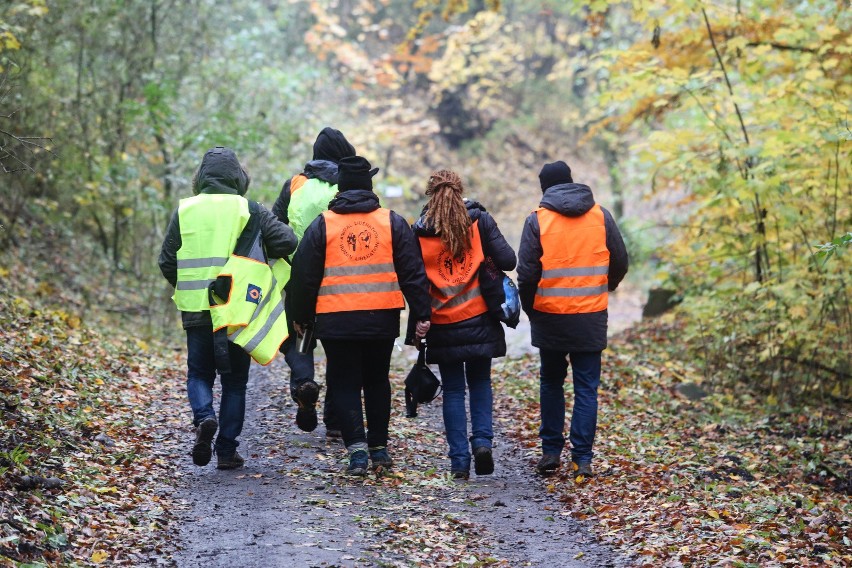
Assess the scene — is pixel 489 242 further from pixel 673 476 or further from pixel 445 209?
pixel 673 476

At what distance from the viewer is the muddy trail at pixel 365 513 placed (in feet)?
15.6

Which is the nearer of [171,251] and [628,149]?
[171,251]

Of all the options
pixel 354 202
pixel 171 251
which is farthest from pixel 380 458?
pixel 171 251

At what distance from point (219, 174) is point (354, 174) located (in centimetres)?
93

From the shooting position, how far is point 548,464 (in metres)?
6.67

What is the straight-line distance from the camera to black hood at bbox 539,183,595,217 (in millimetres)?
6445

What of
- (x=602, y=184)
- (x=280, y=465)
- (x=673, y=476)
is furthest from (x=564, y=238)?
(x=602, y=184)

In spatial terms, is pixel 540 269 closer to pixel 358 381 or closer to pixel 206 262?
pixel 358 381

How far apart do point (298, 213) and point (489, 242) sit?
1641 millimetres

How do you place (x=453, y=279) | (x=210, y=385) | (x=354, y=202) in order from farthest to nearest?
1. (x=453, y=279)
2. (x=210, y=385)
3. (x=354, y=202)

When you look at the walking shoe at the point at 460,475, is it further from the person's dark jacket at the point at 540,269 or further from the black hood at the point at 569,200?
the black hood at the point at 569,200

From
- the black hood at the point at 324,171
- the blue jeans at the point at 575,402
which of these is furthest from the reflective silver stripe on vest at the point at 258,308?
the blue jeans at the point at 575,402

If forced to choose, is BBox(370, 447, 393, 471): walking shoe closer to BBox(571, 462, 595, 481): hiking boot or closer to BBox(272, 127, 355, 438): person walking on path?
BBox(272, 127, 355, 438): person walking on path

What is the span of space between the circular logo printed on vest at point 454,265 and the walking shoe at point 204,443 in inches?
74.1
